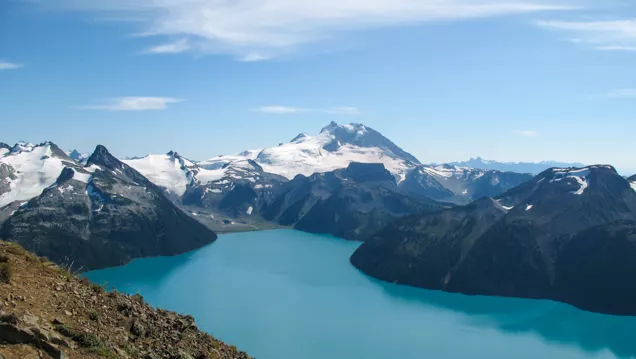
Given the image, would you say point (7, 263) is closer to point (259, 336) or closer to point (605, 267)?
point (259, 336)

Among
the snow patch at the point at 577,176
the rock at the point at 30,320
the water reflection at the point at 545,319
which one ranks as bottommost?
the water reflection at the point at 545,319

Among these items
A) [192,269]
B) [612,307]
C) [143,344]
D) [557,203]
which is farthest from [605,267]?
[143,344]

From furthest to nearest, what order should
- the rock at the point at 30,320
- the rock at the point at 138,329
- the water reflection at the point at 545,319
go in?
the water reflection at the point at 545,319 < the rock at the point at 138,329 < the rock at the point at 30,320

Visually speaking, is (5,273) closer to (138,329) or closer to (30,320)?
(30,320)

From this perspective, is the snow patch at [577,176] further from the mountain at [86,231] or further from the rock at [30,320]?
the rock at [30,320]

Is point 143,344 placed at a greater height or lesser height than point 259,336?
greater

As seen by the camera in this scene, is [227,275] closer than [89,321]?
No

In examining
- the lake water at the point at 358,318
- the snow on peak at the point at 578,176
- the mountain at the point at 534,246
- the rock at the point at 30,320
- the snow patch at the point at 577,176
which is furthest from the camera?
the snow on peak at the point at 578,176

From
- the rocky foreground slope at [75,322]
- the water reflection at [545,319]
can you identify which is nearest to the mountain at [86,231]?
the water reflection at [545,319]
